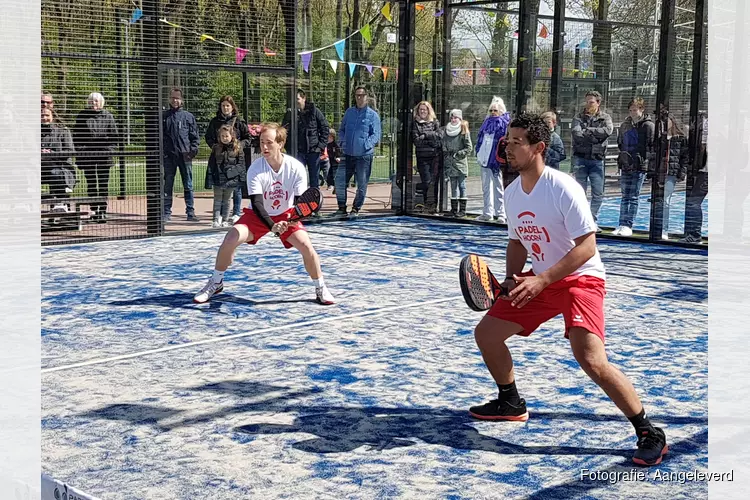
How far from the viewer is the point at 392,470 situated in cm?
478

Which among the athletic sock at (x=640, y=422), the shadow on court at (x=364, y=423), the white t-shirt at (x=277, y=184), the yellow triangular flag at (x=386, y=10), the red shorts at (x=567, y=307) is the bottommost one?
the shadow on court at (x=364, y=423)

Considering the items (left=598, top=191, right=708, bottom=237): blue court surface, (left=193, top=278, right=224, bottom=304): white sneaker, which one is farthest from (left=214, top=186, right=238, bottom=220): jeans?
(left=598, top=191, right=708, bottom=237): blue court surface

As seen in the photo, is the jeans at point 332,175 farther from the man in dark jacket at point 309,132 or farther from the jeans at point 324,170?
the man in dark jacket at point 309,132

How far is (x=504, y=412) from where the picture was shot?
5.53 meters

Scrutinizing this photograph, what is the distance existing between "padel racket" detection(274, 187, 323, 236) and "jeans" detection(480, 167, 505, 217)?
252 inches

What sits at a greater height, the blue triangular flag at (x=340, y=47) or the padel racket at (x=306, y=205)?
the blue triangular flag at (x=340, y=47)

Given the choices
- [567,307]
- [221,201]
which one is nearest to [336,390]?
[567,307]

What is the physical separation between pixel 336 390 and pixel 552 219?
6.26ft

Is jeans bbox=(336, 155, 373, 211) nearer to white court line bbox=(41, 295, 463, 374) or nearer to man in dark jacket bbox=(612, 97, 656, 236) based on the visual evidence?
man in dark jacket bbox=(612, 97, 656, 236)

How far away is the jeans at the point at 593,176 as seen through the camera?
1335 centimetres

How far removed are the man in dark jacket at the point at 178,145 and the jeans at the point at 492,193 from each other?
14.2 feet

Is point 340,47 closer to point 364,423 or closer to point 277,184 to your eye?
point 277,184

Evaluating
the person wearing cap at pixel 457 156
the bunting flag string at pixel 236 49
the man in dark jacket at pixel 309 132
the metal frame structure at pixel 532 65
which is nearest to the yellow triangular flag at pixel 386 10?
the metal frame structure at pixel 532 65

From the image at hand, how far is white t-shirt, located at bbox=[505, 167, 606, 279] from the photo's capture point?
4957 millimetres
